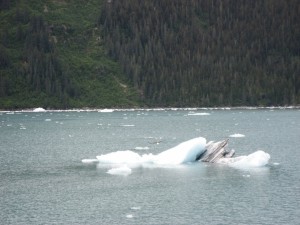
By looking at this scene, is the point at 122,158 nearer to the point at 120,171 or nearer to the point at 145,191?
the point at 120,171

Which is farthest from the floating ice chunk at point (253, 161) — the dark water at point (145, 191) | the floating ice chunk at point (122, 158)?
the floating ice chunk at point (122, 158)

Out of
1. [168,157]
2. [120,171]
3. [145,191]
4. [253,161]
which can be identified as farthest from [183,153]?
[145,191]

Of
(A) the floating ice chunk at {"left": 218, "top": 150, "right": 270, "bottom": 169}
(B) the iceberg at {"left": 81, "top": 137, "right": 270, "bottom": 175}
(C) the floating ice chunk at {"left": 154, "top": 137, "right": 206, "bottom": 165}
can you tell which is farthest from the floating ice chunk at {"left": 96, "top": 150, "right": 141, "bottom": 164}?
(A) the floating ice chunk at {"left": 218, "top": 150, "right": 270, "bottom": 169}

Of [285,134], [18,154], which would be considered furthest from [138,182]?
[285,134]

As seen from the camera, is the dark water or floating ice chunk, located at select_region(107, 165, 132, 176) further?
floating ice chunk, located at select_region(107, 165, 132, 176)

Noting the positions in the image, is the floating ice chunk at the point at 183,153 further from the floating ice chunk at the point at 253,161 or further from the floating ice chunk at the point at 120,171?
the floating ice chunk at the point at 120,171

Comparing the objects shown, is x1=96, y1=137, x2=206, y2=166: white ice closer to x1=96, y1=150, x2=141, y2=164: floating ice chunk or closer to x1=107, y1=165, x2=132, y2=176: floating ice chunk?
x1=96, y1=150, x2=141, y2=164: floating ice chunk

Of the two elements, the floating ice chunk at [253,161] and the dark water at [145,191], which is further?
the floating ice chunk at [253,161]

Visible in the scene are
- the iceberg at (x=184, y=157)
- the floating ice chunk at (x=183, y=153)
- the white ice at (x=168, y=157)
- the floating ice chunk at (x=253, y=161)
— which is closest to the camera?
the floating ice chunk at (x=253, y=161)

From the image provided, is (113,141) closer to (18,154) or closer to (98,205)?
(18,154)

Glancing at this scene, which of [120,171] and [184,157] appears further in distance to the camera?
[184,157]

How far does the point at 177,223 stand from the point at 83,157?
39.5 meters

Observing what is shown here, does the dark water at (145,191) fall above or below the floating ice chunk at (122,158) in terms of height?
below

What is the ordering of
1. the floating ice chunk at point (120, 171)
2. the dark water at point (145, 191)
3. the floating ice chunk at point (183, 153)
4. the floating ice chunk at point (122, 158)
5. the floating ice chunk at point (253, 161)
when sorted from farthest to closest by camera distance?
the floating ice chunk at point (122, 158) < the floating ice chunk at point (183, 153) < the floating ice chunk at point (253, 161) < the floating ice chunk at point (120, 171) < the dark water at point (145, 191)
